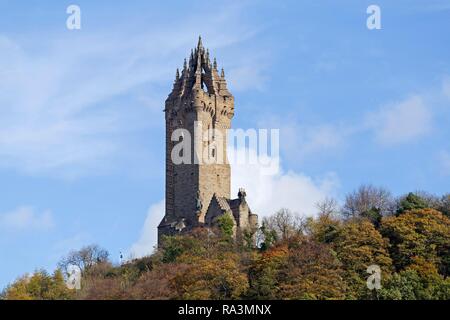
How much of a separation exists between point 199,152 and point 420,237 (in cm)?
2762

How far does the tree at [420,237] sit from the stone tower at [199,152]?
1898cm

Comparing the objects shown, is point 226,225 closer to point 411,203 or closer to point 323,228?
point 323,228

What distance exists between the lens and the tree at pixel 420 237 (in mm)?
100375

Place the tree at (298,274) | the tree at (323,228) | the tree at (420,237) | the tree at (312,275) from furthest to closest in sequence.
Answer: the tree at (323,228) → the tree at (420,237) → the tree at (298,274) → the tree at (312,275)

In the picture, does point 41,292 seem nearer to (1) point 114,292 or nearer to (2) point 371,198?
(1) point 114,292

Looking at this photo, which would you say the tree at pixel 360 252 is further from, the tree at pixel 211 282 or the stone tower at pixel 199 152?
the stone tower at pixel 199 152

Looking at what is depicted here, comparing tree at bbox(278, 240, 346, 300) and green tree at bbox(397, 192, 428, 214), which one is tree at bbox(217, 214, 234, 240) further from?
tree at bbox(278, 240, 346, 300)

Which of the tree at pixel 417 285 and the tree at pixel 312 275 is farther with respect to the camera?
the tree at pixel 312 275

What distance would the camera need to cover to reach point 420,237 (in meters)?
102

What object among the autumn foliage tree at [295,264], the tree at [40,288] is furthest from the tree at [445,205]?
the tree at [40,288]

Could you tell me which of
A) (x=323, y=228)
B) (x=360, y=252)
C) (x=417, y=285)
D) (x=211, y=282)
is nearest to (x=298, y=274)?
(x=211, y=282)

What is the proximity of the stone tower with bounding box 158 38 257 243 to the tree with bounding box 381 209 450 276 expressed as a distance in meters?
19.0

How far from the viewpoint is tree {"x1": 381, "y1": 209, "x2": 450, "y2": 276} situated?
329ft

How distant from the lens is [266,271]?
9600 centimetres
